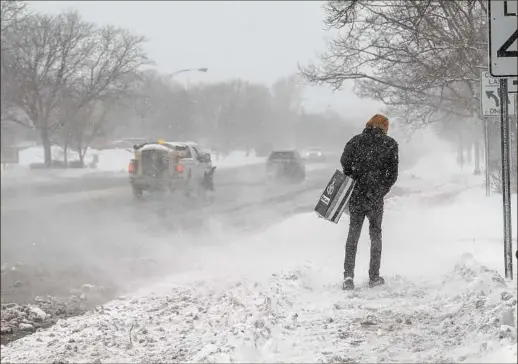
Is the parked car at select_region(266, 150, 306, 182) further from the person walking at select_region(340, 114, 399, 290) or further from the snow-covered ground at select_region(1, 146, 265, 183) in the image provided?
the person walking at select_region(340, 114, 399, 290)

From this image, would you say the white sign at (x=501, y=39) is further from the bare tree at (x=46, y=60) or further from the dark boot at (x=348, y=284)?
the bare tree at (x=46, y=60)

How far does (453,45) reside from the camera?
1040 cm

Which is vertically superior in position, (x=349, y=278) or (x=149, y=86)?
(x=149, y=86)

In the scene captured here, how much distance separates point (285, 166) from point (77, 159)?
10.9 metres

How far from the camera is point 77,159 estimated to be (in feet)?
107

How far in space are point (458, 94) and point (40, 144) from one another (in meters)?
17.1

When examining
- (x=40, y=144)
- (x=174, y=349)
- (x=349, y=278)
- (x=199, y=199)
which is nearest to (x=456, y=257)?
(x=349, y=278)

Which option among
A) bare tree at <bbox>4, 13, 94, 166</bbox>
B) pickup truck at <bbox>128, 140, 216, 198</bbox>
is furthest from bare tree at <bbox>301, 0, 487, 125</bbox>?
bare tree at <bbox>4, 13, 94, 166</bbox>

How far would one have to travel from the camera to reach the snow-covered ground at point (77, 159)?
73.6 feet

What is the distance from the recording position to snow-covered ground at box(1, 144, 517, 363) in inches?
183

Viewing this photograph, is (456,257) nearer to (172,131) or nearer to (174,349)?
(174,349)

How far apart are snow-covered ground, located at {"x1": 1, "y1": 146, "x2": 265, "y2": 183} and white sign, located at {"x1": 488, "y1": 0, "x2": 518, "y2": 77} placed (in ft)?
54.5

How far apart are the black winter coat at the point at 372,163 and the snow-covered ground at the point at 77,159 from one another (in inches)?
567

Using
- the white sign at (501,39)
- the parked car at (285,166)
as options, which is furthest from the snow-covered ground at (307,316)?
the parked car at (285,166)
